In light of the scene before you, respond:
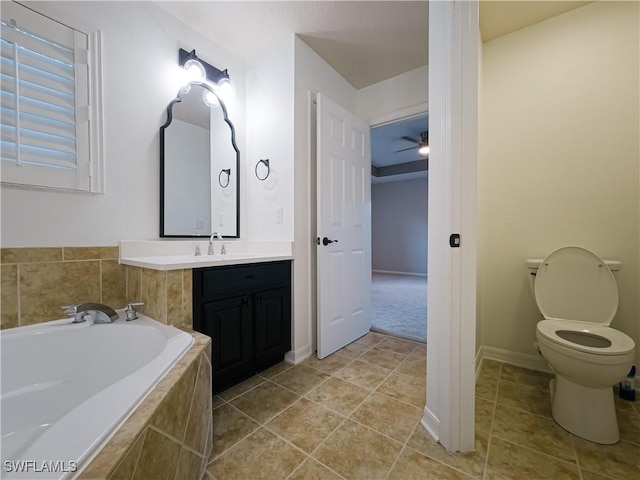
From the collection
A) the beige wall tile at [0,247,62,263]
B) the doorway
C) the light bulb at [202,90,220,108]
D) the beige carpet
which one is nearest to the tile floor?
the beige carpet

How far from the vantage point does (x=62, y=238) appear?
139 cm

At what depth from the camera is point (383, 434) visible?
1.28m

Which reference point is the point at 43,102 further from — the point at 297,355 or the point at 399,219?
the point at 399,219

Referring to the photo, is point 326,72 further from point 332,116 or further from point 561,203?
point 561,203

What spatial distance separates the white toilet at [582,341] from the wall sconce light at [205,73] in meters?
2.62

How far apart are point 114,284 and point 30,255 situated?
0.39m

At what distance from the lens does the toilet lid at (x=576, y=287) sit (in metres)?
1.56

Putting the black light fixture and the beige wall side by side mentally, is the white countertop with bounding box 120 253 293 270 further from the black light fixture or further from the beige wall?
the beige wall

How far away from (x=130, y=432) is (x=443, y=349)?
117 cm

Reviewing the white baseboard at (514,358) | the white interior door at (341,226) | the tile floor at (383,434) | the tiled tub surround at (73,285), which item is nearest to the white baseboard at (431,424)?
the tile floor at (383,434)

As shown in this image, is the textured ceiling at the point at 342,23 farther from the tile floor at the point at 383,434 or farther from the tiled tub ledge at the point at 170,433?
the tile floor at the point at 383,434

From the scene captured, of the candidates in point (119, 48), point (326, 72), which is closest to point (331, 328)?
point (326, 72)

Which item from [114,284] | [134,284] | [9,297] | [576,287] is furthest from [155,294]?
[576,287]

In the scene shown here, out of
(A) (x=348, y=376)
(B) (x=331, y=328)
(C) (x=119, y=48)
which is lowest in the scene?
(A) (x=348, y=376)
